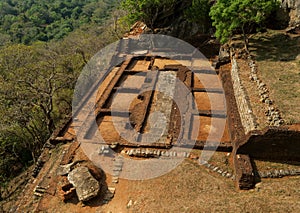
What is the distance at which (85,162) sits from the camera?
1150 centimetres

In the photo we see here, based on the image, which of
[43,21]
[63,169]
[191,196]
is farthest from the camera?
[43,21]

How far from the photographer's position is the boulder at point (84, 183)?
1005 centimetres

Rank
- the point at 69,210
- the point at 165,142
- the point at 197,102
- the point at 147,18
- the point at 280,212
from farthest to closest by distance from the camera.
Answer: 1. the point at 147,18
2. the point at 197,102
3. the point at 165,142
4. the point at 69,210
5. the point at 280,212

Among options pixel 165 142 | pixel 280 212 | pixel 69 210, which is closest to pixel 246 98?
pixel 165 142

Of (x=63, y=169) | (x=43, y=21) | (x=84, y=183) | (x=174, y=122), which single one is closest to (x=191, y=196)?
(x=84, y=183)

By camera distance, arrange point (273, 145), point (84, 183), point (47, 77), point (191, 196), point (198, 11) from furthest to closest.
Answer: point (198, 11), point (47, 77), point (273, 145), point (84, 183), point (191, 196)

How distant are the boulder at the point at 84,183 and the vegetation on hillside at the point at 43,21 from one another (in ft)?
152

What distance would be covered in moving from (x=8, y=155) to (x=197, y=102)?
1492 cm

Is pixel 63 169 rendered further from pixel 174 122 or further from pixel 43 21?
pixel 43 21

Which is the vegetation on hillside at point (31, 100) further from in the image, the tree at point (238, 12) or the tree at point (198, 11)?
the tree at point (238, 12)

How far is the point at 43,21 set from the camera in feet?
242

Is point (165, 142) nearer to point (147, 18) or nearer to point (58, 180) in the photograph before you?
point (58, 180)

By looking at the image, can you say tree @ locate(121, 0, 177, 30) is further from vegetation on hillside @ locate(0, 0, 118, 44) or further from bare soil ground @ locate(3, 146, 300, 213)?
vegetation on hillside @ locate(0, 0, 118, 44)

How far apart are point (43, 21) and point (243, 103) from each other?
7343cm
